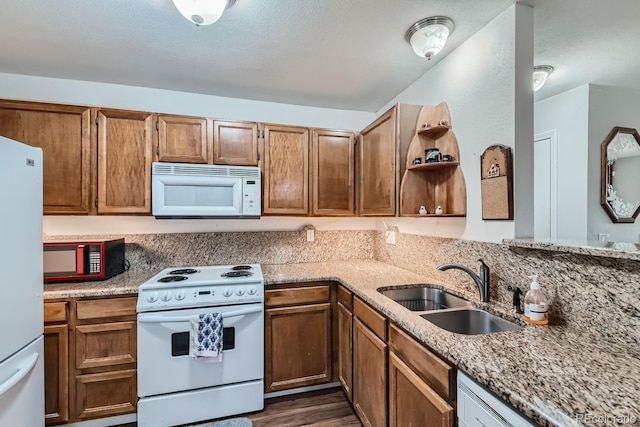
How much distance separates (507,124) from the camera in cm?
150

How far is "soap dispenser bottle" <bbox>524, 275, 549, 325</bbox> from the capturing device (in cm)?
122

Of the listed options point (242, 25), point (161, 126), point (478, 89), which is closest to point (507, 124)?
point (478, 89)

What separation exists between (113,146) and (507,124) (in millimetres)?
2582

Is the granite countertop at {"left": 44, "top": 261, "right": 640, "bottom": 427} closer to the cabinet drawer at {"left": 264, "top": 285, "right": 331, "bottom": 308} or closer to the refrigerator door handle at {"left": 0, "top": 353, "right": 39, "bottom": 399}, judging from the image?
the cabinet drawer at {"left": 264, "top": 285, "right": 331, "bottom": 308}

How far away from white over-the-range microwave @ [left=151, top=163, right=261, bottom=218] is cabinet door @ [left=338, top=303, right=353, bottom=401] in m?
1.03

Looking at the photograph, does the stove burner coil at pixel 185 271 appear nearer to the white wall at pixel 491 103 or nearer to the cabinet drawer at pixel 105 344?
the cabinet drawer at pixel 105 344

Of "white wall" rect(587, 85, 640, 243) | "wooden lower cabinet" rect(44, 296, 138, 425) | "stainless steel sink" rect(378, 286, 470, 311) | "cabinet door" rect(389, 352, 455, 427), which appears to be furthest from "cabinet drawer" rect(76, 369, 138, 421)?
"white wall" rect(587, 85, 640, 243)

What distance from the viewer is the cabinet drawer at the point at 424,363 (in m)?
1.03

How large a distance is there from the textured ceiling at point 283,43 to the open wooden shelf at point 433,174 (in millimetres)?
441

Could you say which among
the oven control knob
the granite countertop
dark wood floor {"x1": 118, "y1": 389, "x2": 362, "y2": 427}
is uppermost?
the granite countertop

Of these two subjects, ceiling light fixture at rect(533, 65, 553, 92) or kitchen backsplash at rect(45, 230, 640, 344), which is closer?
kitchen backsplash at rect(45, 230, 640, 344)

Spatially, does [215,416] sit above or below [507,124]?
below

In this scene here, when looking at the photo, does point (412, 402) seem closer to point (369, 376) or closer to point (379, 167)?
point (369, 376)

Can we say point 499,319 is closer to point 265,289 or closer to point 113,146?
point 265,289
